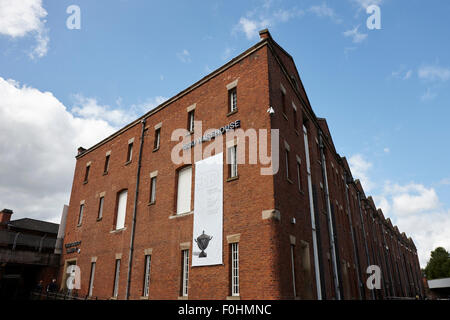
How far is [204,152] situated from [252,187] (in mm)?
3752

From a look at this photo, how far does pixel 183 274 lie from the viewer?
14.6 m

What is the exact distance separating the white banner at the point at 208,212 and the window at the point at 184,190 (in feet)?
3.31

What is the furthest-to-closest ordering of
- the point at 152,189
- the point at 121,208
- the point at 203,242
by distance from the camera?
the point at 121,208
the point at 152,189
the point at 203,242

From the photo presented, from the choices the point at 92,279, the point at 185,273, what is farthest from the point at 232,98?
the point at 92,279

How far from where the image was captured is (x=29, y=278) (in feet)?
85.4

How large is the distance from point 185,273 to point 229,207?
405cm

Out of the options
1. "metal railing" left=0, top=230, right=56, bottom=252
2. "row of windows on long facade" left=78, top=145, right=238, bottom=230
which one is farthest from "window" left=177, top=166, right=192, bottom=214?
"metal railing" left=0, top=230, right=56, bottom=252

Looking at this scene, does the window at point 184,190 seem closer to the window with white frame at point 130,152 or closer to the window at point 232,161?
the window at point 232,161

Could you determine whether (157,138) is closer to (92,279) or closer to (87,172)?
(87,172)

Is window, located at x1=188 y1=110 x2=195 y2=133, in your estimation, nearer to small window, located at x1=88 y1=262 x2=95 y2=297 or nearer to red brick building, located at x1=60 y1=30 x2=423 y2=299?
red brick building, located at x1=60 y1=30 x2=423 y2=299

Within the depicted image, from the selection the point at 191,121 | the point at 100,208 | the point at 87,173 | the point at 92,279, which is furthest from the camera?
the point at 87,173

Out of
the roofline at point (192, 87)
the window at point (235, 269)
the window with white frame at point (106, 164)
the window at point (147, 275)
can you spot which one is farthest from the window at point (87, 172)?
the window at point (235, 269)
